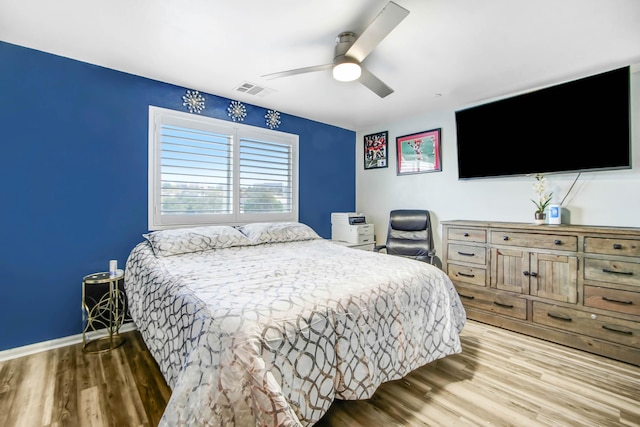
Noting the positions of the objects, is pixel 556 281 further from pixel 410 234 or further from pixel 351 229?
pixel 351 229

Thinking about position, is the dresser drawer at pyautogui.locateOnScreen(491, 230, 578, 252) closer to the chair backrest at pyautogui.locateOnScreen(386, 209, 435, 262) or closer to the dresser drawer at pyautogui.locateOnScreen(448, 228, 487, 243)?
the dresser drawer at pyautogui.locateOnScreen(448, 228, 487, 243)

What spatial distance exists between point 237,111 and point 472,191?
3.02 m

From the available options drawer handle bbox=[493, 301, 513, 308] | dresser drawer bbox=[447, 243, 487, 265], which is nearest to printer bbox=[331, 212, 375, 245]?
dresser drawer bbox=[447, 243, 487, 265]

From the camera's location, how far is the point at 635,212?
2.54 metres

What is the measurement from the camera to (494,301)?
290 centimetres

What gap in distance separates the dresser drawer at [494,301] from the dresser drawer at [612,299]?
1.55ft

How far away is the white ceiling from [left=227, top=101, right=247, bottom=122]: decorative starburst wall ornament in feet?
1.03

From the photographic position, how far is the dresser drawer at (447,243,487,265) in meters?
3.01

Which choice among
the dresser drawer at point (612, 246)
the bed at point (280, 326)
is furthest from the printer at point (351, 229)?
the dresser drawer at point (612, 246)

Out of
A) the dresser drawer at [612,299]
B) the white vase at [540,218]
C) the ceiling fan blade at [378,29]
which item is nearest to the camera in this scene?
the ceiling fan blade at [378,29]

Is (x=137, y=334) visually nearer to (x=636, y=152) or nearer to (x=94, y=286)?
(x=94, y=286)

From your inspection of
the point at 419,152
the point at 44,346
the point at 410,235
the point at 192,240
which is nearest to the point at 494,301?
the point at 410,235

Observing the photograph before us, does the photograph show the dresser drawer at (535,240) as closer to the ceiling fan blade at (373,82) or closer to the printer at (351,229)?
the printer at (351,229)

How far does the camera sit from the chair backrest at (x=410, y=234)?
3.53 m
